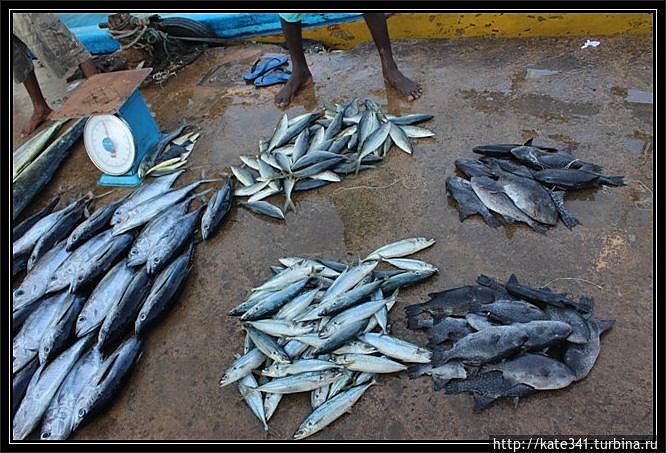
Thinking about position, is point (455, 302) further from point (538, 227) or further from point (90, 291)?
point (90, 291)

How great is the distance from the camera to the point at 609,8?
16.4 ft

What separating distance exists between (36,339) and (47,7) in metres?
3.59

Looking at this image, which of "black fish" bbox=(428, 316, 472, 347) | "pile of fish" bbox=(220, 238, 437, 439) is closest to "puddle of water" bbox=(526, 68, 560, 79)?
"pile of fish" bbox=(220, 238, 437, 439)

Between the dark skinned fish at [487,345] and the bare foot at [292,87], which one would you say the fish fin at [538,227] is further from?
the bare foot at [292,87]

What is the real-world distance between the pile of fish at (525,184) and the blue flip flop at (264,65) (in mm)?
3114

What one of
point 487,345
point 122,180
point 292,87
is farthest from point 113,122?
point 487,345

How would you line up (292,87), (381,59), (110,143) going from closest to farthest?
(110,143) < (381,59) < (292,87)

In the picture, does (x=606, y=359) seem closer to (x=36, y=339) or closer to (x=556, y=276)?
(x=556, y=276)

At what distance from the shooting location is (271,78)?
5727mm

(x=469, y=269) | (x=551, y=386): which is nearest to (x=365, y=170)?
(x=469, y=269)

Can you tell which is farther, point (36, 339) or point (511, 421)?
point (36, 339)

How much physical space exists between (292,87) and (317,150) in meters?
1.50

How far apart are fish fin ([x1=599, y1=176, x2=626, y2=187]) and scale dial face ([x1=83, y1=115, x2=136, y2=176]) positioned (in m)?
3.92

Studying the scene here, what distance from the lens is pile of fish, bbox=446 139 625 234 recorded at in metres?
3.34
